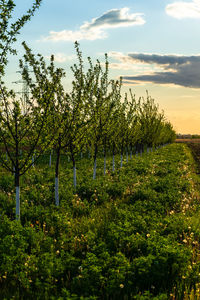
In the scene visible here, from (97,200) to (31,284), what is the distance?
6306 mm

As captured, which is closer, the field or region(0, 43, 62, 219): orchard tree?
the field

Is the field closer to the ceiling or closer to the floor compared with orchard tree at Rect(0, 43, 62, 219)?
closer to the floor

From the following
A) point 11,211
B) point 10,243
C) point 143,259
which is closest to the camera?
point 143,259

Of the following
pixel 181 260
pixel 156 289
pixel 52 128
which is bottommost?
pixel 156 289

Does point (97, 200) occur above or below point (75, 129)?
below

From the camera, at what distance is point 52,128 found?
38.2ft

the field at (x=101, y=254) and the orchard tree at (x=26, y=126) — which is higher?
the orchard tree at (x=26, y=126)

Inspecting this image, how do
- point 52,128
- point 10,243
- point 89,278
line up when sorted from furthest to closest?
1. point 52,128
2. point 10,243
3. point 89,278

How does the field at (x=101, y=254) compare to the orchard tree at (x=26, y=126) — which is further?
the orchard tree at (x=26, y=126)

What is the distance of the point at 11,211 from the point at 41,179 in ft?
21.4

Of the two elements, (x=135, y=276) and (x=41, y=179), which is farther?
(x=41, y=179)

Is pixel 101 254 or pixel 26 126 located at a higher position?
pixel 26 126

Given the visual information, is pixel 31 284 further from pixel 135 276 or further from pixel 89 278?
pixel 135 276

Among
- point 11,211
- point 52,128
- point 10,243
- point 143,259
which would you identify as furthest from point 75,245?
point 52,128
